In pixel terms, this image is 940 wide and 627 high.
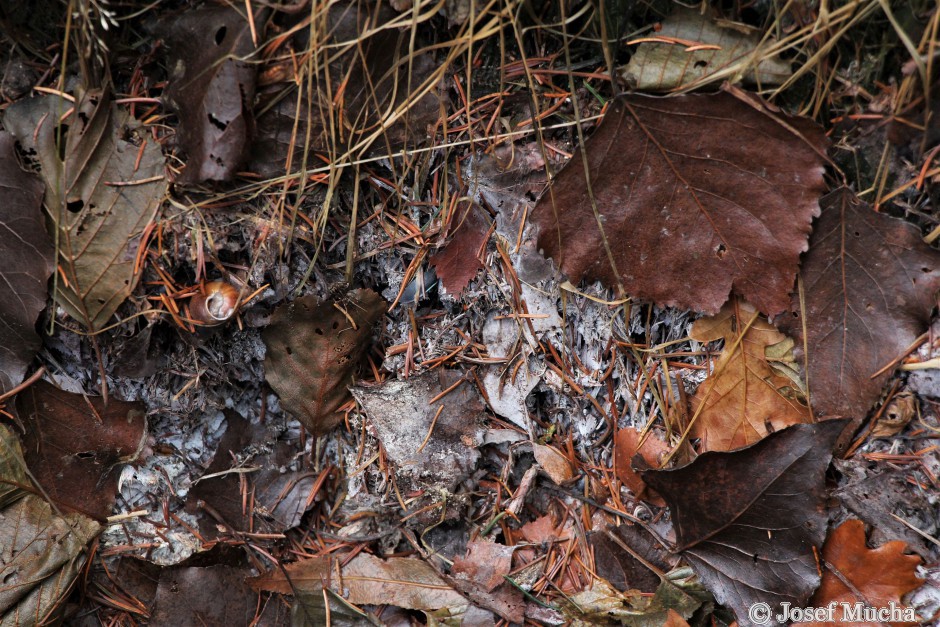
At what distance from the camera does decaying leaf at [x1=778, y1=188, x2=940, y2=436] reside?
1.54 meters

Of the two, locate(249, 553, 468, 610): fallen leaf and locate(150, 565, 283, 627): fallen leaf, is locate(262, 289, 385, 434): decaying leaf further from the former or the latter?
locate(150, 565, 283, 627): fallen leaf

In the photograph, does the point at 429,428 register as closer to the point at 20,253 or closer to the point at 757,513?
the point at 757,513

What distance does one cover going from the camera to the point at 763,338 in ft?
5.49

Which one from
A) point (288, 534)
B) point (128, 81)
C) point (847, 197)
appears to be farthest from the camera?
point (288, 534)

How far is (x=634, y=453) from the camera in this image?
69.3 inches

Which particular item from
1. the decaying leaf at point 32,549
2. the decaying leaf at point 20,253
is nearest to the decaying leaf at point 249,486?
the decaying leaf at point 32,549

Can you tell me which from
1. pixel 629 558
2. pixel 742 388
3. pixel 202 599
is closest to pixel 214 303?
pixel 202 599

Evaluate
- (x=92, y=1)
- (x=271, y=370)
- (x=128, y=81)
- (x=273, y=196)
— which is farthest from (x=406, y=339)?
(x=92, y=1)

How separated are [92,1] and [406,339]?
133 cm

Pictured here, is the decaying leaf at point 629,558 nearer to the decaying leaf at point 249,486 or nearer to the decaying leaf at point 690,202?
the decaying leaf at point 690,202

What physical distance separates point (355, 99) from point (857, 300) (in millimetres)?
1555

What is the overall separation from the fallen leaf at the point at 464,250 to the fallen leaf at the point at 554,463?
1.95 feet

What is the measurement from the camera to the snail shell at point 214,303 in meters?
1.74

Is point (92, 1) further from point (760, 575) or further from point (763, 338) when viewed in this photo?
point (760, 575)
